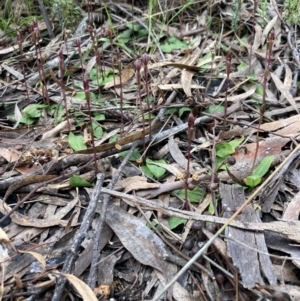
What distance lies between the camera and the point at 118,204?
1758 millimetres

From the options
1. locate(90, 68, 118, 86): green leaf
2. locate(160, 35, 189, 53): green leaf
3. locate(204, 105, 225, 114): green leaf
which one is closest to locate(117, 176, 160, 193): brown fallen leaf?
locate(204, 105, 225, 114): green leaf

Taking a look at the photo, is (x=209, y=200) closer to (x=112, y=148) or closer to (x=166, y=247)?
(x=166, y=247)

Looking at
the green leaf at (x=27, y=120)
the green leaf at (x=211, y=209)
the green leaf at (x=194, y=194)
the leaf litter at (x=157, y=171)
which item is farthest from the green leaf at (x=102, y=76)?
the green leaf at (x=211, y=209)

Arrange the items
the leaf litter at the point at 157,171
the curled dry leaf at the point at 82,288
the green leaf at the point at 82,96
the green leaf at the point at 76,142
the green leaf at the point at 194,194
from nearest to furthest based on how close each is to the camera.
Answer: the curled dry leaf at the point at 82,288, the leaf litter at the point at 157,171, the green leaf at the point at 194,194, the green leaf at the point at 76,142, the green leaf at the point at 82,96

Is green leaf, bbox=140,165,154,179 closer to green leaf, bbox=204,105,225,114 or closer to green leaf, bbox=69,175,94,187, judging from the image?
green leaf, bbox=69,175,94,187

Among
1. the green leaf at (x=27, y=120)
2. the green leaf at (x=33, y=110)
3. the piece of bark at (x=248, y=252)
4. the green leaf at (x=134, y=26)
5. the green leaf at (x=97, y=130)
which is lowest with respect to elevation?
the piece of bark at (x=248, y=252)

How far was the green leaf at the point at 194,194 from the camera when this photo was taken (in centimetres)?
177

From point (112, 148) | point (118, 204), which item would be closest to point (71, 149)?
point (112, 148)

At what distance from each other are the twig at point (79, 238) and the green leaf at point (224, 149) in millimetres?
522

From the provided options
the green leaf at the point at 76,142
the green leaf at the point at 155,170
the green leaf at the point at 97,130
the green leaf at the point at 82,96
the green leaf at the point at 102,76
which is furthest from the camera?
the green leaf at the point at 102,76

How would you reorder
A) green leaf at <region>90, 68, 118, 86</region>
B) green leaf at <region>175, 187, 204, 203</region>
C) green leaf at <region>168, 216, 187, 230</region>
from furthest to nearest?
green leaf at <region>90, 68, 118, 86</region>, green leaf at <region>175, 187, 204, 203</region>, green leaf at <region>168, 216, 187, 230</region>

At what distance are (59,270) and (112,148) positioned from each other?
2.02ft

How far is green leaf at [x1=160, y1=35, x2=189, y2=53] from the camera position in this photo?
279cm

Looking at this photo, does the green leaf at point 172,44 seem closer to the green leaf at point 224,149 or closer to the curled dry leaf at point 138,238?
the green leaf at point 224,149
